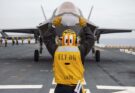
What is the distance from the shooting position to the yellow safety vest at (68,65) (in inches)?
273

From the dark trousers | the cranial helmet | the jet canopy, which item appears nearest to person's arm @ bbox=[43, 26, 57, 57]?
the cranial helmet

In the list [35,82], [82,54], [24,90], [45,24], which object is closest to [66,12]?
[45,24]

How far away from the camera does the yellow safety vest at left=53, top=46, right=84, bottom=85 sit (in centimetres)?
695

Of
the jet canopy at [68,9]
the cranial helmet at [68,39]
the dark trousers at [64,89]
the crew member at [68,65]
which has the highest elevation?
the jet canopy at [68,9]

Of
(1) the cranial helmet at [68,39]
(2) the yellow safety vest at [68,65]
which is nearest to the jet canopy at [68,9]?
(1) the cranial helmet at [68,39]

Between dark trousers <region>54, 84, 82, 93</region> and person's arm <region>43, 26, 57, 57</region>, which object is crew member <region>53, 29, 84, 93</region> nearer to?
dark trousers <region>54, 84, 82, 93</region>

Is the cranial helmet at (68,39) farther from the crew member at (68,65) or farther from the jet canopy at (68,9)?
the jet canopy at (68,9)

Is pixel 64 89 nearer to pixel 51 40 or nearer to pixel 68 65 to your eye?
pixel 68 65

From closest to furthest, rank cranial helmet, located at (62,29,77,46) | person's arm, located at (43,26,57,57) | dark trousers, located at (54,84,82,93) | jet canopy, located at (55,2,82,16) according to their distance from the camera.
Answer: dark trousers, located at (54,84,82,93)
cranial helmet, located at (62,29,77,46)
person's arm, located at (43,26,57,57)
jet canopy, located at (55,2,82,16)

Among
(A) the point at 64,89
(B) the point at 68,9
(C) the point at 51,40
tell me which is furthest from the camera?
(B) the point at 68,9

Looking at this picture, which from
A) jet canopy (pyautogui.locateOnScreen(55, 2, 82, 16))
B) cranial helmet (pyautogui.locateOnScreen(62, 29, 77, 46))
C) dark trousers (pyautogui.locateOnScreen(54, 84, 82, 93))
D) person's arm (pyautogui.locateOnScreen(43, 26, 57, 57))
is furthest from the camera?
jet canopy (pyautogui.locateOnScreen(55, 2, 82, 16))

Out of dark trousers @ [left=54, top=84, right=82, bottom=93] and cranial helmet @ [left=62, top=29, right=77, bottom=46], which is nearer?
dark trousers @ [left=54, top=84, right=82, bottom=93]

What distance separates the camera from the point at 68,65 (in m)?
6.98

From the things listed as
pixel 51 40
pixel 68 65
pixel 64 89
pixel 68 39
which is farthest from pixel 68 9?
pixel 64 89
